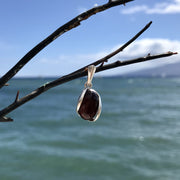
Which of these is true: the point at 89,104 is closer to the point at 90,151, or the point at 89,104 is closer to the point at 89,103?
the point at 89,103

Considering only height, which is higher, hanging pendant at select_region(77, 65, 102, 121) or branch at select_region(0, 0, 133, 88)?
branch at select_region(0, 0, 133, 88)

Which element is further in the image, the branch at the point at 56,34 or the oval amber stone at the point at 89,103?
the oval amber stone at the point at 89,103

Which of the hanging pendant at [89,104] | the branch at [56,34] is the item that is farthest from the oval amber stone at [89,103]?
the branch at [56,34]

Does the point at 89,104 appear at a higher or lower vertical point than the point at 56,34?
lower

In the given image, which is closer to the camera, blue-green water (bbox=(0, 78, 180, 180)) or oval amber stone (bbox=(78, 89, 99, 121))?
oval amber stone (bbox=(78, 89, 99, 121))

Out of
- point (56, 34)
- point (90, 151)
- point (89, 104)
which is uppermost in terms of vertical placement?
point (56, 34)

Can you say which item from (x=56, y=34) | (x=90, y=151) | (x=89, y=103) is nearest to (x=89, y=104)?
(x=89, y=103)

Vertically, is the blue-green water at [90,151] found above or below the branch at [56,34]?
below

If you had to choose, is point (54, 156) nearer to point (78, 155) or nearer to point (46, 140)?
point (78, 155)

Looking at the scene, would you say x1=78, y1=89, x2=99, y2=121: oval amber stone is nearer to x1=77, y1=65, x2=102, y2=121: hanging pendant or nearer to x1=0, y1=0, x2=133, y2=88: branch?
x1=77, y1=65, x2=102, y2=121: hanging pendant

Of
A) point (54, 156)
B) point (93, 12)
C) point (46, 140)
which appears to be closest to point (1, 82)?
point (93, 12)

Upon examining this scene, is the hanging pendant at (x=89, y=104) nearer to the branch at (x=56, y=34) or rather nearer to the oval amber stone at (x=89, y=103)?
the oval amber stone at (x=89, y=103)

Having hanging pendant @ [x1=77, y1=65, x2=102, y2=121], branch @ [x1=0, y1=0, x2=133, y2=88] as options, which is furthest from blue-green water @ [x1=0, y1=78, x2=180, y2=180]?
branch @ [x1=0, y1=0, x2=133, y2=88]
